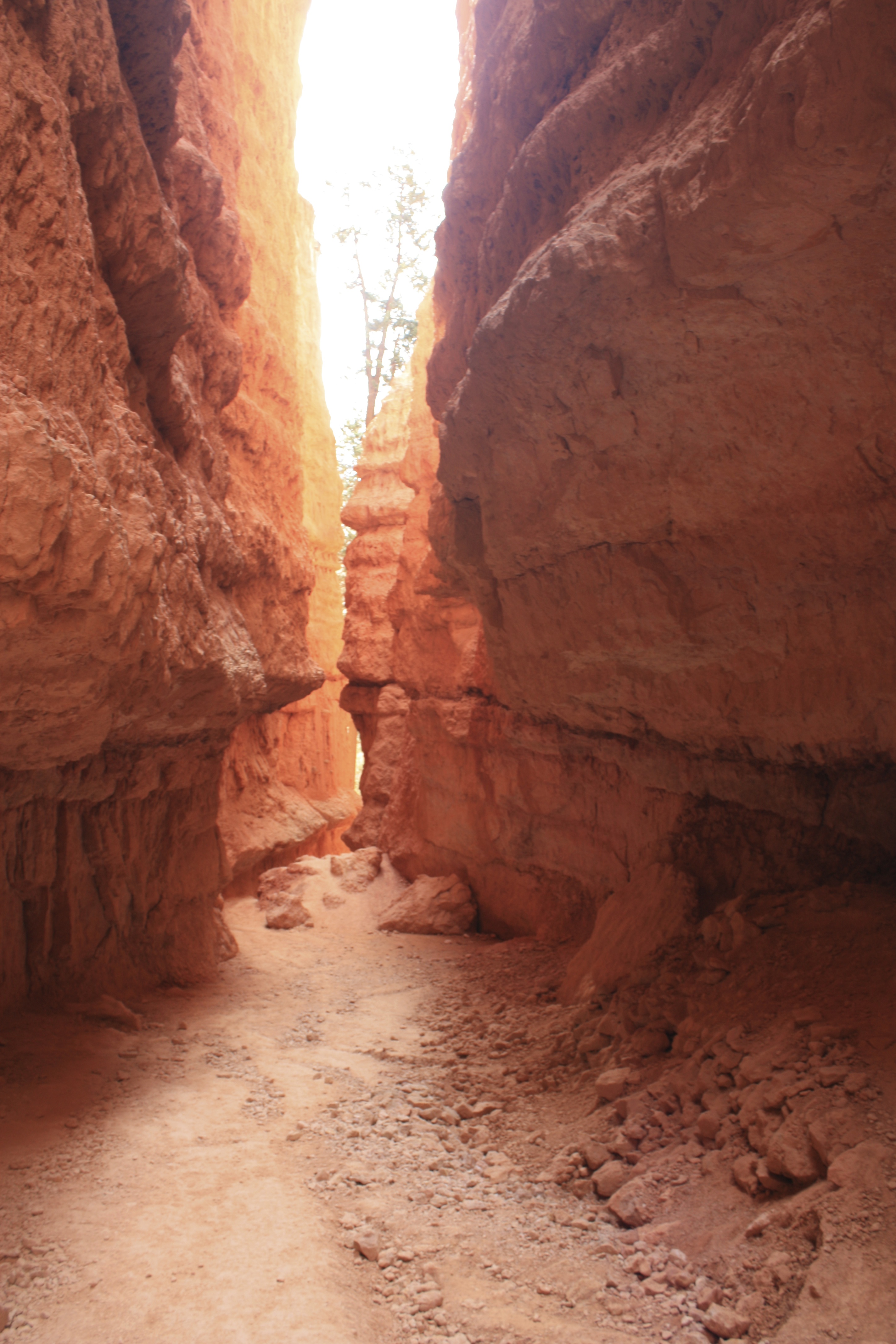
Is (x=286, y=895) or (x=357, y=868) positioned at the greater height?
(x=357, y=868)

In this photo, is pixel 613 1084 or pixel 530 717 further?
pixel 530 717

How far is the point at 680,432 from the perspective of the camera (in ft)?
11.8

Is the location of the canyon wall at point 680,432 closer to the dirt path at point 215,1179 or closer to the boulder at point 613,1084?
the boulder at point 613,1084

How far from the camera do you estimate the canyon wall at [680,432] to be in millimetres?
2674

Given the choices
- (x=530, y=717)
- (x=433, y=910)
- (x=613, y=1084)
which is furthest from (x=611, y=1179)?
(x=433, y=910)

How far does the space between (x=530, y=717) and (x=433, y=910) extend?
269cm

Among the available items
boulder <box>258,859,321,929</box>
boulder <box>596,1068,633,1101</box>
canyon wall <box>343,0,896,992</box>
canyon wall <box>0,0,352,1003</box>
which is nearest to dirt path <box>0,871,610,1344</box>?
boulder <box>596,1068,633,1101</box>

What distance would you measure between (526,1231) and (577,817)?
362 cm

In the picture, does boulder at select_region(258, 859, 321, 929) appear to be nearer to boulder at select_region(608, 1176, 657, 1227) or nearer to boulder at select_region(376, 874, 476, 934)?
boulder at select_region(376, 874, 476, 934)

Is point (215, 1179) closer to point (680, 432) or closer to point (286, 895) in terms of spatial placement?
point (680, 432)

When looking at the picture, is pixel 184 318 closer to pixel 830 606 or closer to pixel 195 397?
pixel 195 397

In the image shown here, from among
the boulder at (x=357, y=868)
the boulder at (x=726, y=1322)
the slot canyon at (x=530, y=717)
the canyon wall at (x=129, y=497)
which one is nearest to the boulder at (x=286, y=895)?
the boulder at (x=357, y=868)

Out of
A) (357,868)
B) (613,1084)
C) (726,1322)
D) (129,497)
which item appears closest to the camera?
(726,1322)

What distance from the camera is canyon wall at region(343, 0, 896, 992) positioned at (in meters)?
2.67
